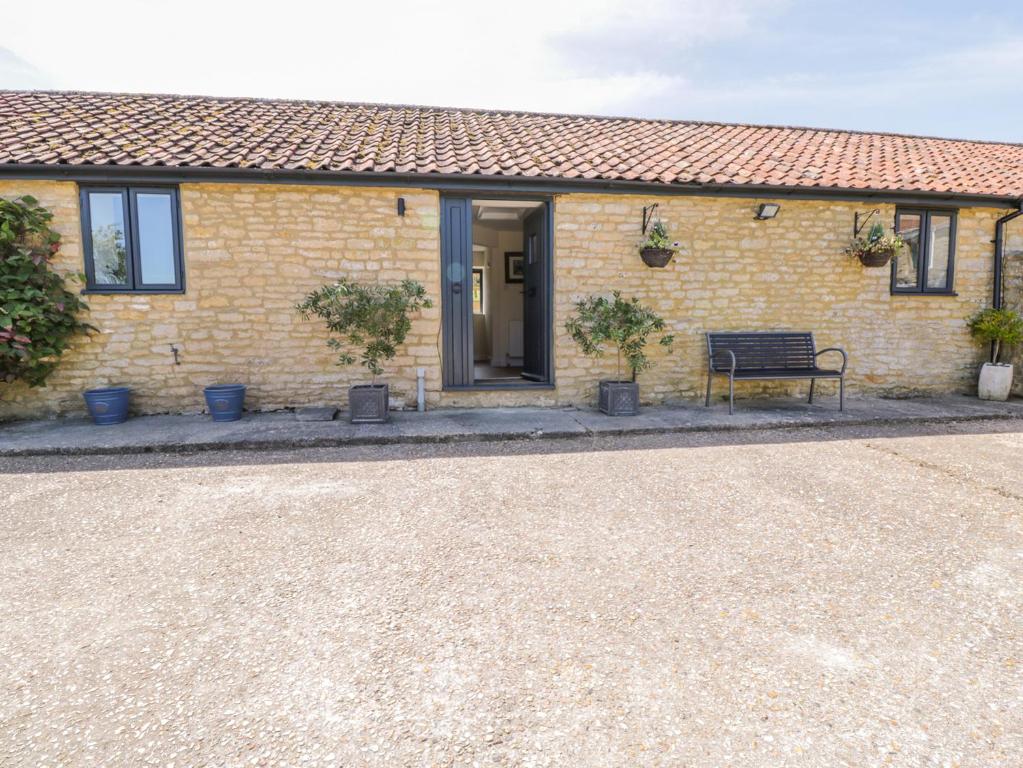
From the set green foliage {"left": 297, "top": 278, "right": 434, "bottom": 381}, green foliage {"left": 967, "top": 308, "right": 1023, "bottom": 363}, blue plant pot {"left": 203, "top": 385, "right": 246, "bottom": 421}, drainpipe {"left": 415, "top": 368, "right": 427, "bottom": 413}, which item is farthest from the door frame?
green foliage {"left": 967, "top": 308, "right": 1023, "bottom": 363}

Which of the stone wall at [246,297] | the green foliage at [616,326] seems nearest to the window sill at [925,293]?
the green foliage at [616,326]

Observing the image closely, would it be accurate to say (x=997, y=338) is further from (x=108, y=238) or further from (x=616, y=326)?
(x=108, y=238)

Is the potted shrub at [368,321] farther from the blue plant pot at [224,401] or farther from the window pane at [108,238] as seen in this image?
the window pane at [108,238]

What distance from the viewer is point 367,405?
6012mm

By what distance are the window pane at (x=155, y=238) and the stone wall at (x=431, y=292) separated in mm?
249

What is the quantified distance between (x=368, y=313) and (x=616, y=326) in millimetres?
2865

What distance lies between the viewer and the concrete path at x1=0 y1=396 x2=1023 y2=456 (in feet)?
17.1

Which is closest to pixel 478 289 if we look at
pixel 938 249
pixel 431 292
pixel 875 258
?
pixel 431 292

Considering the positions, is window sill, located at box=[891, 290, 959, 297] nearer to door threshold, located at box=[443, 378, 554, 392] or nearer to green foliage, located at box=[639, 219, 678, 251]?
green foliage, located at box=[639, 219, 678, 251]

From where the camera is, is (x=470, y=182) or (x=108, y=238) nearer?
(x=108, y=238)

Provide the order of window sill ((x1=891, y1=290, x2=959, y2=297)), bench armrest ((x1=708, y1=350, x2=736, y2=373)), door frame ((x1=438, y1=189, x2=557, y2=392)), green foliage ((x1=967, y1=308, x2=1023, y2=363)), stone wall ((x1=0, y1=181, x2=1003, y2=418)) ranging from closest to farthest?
stone wall ((x1=0, y1=181, x2=1003, y2=418)) → bench armrest ((x1=708, y1=350, x2=736, y2=373)) → door frame ((x1=438, y1=189, x2=557, y2=392)) → green foliage ((x1=967, y1=308, x2=1023, y2=363)) → window sill ((x1=891, y1=290, x2=959, y2=297))

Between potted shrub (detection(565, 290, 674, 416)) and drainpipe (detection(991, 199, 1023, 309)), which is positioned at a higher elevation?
drainpipe (detection(991, 199, 1023, 309))

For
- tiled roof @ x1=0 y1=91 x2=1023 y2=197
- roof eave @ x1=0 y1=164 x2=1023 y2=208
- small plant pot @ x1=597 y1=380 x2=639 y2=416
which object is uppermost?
tiled roof @ x1=0 y1=91 x2=1023 y2=197

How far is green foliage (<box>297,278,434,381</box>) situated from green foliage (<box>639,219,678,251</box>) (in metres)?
2.86
